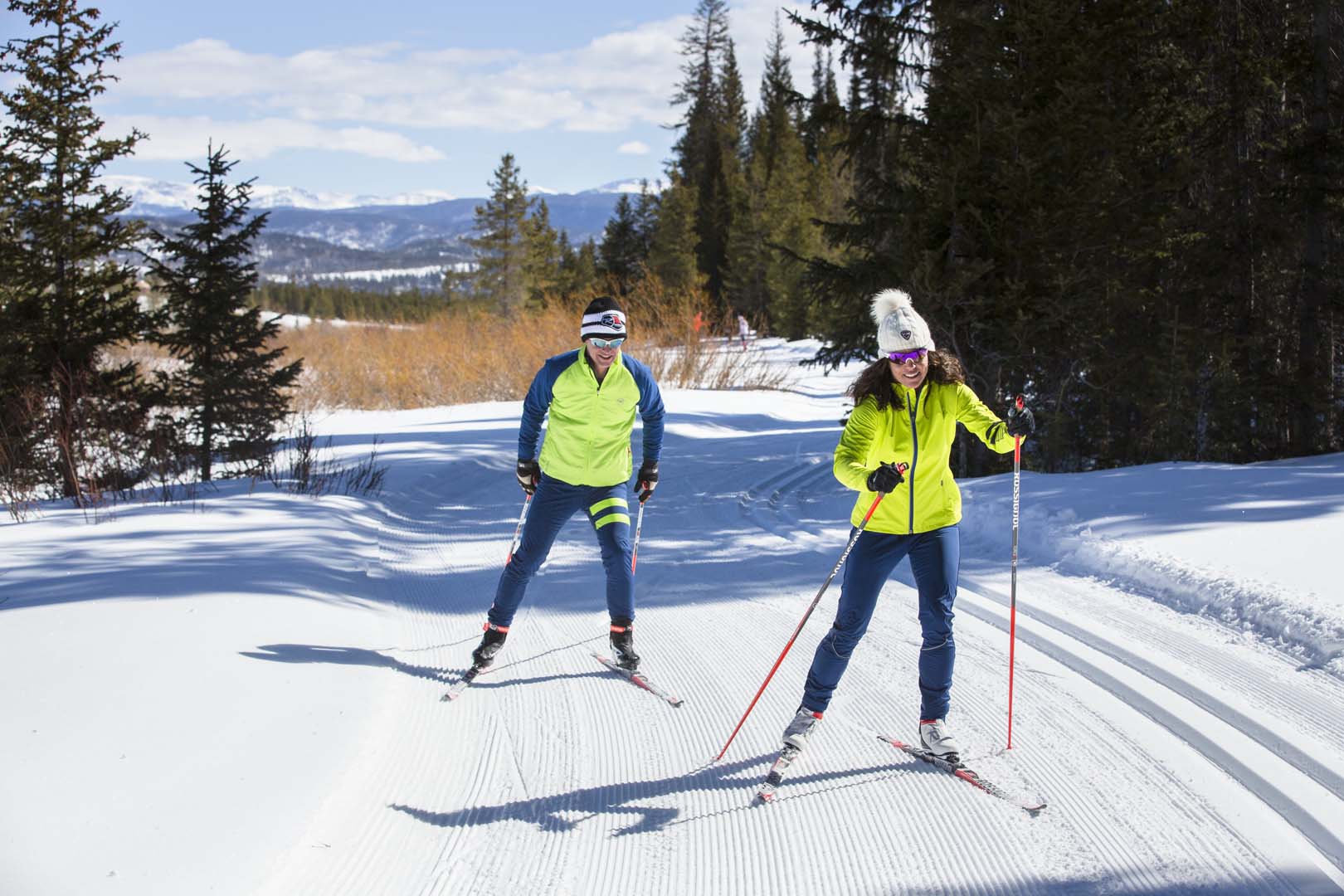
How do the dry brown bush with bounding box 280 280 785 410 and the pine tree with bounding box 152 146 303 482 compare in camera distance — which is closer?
the pine tree with bounding box 152 146 303 482

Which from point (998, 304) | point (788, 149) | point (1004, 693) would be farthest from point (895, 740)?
point (788, 149)

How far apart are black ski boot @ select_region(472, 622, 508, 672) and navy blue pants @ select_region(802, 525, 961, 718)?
1868 millimetres

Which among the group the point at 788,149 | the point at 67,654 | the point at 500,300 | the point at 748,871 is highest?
the point at 788,149

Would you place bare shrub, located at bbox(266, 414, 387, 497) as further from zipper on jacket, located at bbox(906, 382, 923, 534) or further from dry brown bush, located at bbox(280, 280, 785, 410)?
dry brown bush, located at bbox(280, 280, 785, 410)

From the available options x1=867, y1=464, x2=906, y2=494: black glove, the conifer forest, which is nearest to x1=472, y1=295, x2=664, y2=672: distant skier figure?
x1=867, y1=464, x2=906, y2=494: black glove

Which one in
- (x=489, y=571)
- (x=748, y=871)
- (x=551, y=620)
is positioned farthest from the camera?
(x=489, y=571)

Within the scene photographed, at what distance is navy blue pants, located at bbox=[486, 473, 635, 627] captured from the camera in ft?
16.2

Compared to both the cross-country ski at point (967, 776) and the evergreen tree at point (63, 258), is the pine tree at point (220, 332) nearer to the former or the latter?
the evergreen tree at point (63, 258)

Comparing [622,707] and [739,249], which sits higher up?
[739,249]

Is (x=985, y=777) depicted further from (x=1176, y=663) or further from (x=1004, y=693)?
(x=1176, y=663)

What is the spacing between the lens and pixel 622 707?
15.0 feet

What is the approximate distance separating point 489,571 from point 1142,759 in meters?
4.92

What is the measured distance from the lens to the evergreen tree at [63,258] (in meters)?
13.1

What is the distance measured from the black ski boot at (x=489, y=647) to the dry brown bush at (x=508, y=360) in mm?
15239
